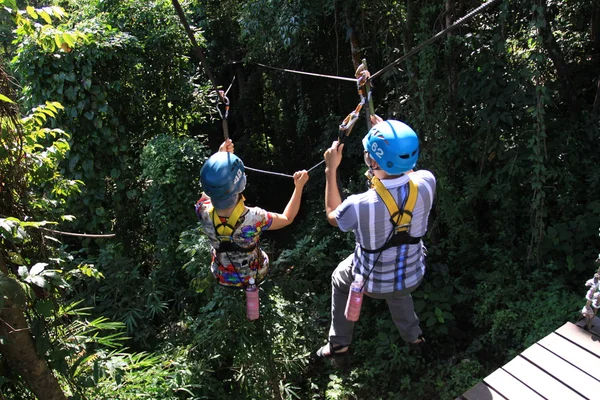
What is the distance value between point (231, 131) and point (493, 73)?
5814 millimetres

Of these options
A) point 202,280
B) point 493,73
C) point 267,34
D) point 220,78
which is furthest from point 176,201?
point 220,78

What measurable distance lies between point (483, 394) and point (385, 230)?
0.93m

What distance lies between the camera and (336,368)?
424cm

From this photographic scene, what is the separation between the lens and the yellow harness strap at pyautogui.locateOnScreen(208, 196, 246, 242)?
2.48 meters

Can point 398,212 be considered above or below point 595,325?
above

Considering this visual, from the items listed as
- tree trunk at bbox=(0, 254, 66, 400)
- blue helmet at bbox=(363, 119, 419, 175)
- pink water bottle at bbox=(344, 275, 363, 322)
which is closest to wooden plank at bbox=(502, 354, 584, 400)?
pink water bottle at bbox=(344, 275, 363, 322)

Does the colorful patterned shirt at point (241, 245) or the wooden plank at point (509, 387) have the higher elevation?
the colorful patterned shirt at point (241, 245)

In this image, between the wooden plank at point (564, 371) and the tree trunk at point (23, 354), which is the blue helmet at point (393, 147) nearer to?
the wooden plank at point (564, 371)

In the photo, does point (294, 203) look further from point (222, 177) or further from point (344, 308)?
point (344, 308)

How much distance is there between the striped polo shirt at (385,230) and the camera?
2.22 m

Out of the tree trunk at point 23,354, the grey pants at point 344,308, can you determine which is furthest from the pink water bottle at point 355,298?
the tree trunk at point 23,354

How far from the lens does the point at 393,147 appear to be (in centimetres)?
212

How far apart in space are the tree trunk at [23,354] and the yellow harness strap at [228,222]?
1010 millimetres

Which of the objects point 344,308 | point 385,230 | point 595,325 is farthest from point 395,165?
point 595,325
